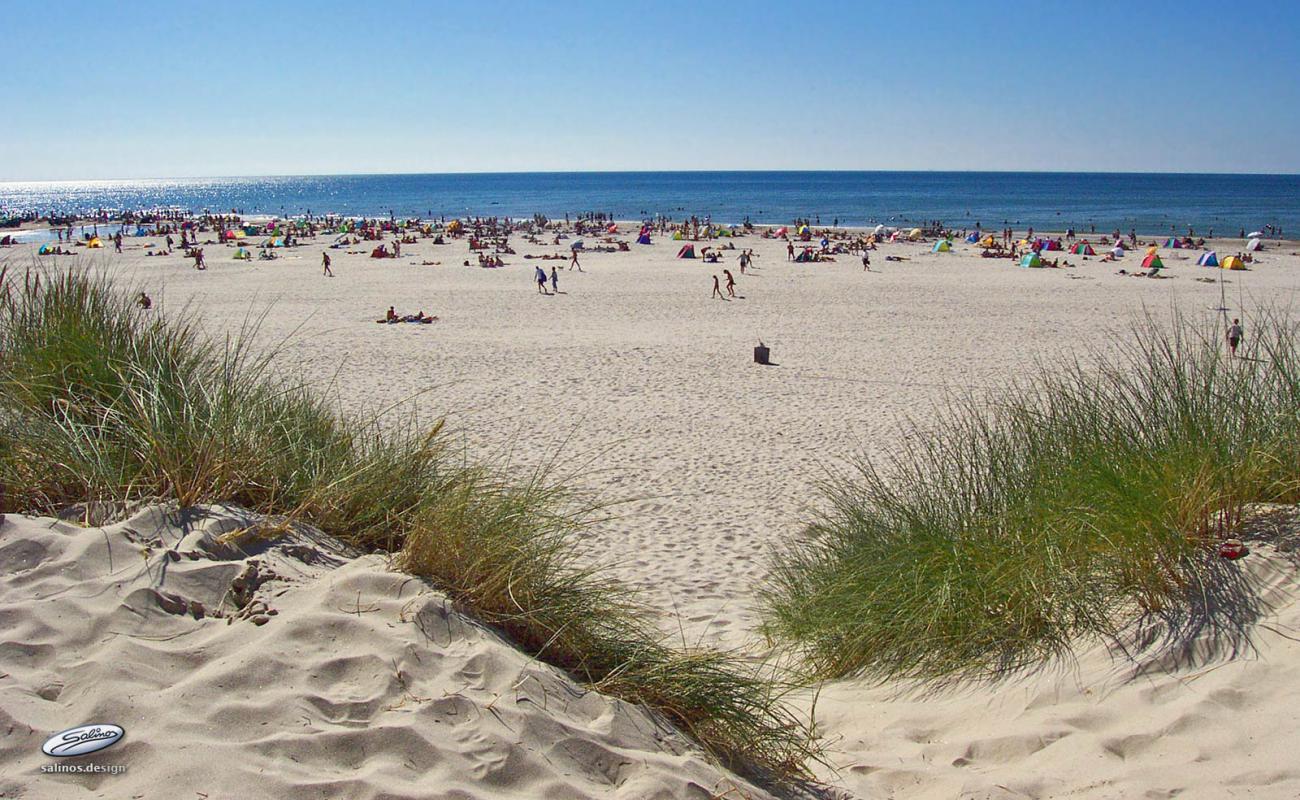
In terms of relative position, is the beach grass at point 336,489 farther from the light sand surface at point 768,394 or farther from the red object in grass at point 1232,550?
the red object in grass at point 1232,550

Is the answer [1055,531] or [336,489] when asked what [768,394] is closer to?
[1055,531]

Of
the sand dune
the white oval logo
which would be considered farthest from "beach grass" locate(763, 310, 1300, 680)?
the white oval logo

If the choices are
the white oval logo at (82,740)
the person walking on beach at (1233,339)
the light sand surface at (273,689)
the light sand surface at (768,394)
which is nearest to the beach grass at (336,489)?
the light sand surface at (273,689)

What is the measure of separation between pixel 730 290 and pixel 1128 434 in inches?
871

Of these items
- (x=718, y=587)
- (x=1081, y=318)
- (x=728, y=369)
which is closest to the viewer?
(x=718, y=587)

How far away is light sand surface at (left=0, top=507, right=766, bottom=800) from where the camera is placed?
2287 millimetres

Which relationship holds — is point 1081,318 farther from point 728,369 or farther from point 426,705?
point 426,705

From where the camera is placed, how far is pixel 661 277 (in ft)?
103

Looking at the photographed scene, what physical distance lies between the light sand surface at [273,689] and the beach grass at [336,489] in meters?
0.18

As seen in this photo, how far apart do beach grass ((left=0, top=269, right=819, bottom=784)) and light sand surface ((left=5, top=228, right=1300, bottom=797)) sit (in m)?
0.37

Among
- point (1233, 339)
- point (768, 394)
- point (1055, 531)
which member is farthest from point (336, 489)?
point (768, 394)

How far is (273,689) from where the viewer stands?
259cm

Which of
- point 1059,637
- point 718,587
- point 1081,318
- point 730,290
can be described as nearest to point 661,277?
point 730,290

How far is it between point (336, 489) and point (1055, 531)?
3154mm
